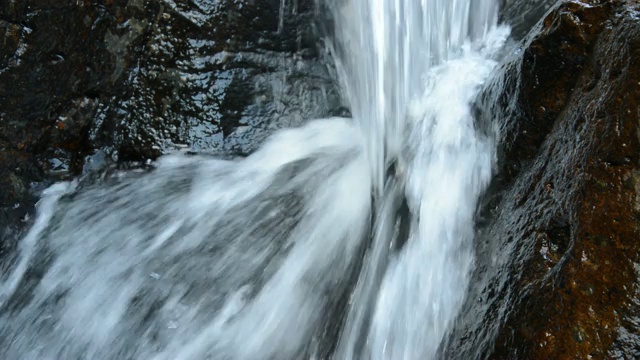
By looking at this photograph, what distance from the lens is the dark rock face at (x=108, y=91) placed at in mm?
3887

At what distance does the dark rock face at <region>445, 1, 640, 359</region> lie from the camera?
6.43 feet

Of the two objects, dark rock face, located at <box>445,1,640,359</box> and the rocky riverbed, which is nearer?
dark rock face, located at <box>445,1,640,359</box>

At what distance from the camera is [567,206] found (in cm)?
222

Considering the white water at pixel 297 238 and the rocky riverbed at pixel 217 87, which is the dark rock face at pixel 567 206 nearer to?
the rocky riverbed at pixel 217 87

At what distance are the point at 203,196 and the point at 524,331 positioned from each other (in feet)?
7.69

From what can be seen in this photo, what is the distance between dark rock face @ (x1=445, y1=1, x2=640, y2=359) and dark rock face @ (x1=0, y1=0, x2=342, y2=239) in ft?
6.11

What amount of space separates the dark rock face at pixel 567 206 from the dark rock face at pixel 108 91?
73.3 inches

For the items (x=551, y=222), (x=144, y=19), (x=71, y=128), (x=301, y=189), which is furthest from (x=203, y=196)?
(x=551, y=222)

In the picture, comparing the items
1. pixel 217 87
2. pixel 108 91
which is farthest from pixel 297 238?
pixel 108 91

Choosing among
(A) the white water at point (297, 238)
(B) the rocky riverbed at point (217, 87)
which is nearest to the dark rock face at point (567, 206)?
(B) the rocky riverbed at point (217, 87)

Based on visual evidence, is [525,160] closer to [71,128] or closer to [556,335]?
[556,335]

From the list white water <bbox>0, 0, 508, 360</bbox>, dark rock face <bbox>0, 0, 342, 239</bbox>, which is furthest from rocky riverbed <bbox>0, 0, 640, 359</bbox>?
white water <bbox>0, 0, 508, 360</bbox>

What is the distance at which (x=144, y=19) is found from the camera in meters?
3.93

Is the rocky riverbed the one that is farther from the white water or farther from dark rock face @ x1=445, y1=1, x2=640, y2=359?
the white water
